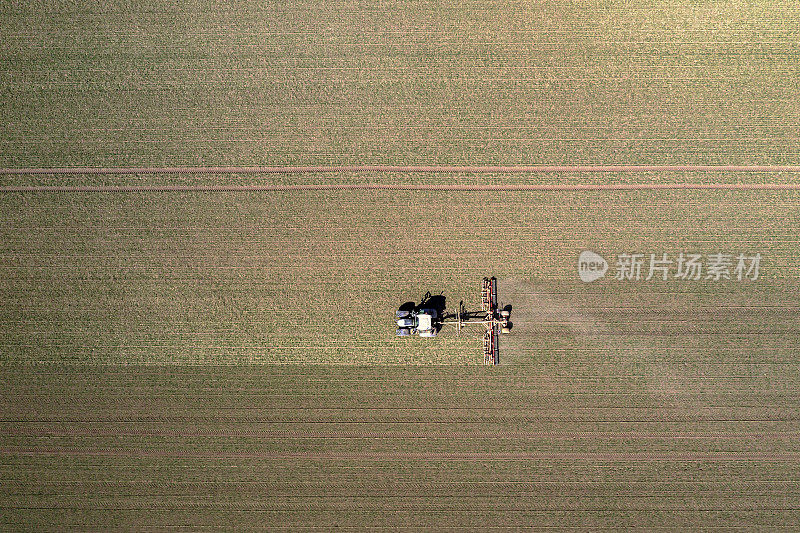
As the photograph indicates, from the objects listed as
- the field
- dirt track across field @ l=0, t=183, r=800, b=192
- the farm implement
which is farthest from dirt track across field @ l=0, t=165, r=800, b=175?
the farm implement

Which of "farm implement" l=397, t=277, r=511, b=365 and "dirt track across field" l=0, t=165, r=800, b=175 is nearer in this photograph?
"farm implement" l=397, t=277, r=511, b=365

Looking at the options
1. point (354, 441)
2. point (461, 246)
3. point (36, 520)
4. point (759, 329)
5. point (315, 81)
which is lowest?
point (36, 520)

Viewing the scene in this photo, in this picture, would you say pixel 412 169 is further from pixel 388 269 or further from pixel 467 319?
pixel 467 319

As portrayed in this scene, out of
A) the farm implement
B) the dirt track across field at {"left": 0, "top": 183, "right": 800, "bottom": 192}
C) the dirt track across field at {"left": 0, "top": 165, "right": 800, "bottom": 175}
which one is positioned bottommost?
the farm implement

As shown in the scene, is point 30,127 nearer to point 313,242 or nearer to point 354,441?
point 313,242

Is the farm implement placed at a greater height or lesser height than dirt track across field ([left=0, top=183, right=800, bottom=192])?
lesser

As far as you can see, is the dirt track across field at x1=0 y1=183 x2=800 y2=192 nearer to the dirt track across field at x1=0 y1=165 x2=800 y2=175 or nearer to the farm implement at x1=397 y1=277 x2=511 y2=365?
the dirt track across field at x1=0 y1=165 x2=800 y2=175

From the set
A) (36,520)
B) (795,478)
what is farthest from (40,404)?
Result: (795,478)
